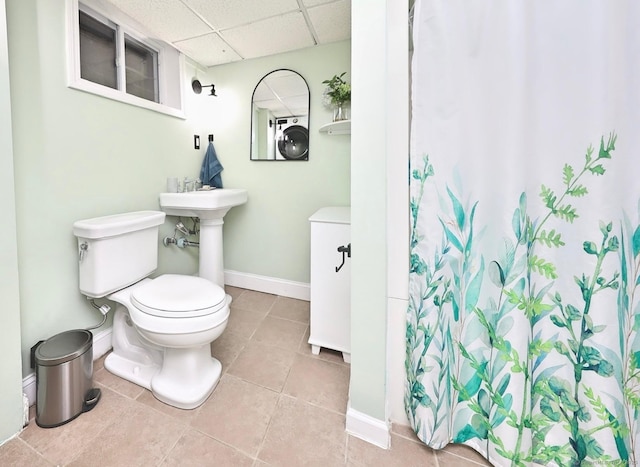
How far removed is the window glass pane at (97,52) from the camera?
1434 millimetres

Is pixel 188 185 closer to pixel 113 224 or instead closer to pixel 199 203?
pixel 199 203

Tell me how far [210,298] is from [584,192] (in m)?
1.43

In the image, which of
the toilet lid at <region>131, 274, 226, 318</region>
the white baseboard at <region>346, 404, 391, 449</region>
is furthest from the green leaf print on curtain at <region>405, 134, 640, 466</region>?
the toilet lid at <region>131, 274, 226, 318</region>

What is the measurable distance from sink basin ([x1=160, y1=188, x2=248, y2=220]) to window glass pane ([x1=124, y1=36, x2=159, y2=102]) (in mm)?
712

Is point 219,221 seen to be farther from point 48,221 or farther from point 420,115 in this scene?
point 420,115

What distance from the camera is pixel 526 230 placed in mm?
796

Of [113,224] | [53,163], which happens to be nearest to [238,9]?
[53,163]

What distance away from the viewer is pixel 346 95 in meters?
1.78

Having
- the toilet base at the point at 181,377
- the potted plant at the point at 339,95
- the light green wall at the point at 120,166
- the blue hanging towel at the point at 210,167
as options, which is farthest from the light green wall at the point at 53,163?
the potted plant at the point at 339,95

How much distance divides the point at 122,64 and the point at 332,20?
1366 mm

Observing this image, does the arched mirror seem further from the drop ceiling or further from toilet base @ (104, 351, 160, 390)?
toilet base @ (104, 351, 160, 390)

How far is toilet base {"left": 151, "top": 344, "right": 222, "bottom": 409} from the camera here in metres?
1.19

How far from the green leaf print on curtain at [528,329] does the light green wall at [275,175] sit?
4.02 feet

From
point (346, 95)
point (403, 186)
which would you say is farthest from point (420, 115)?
point (346, 95)
